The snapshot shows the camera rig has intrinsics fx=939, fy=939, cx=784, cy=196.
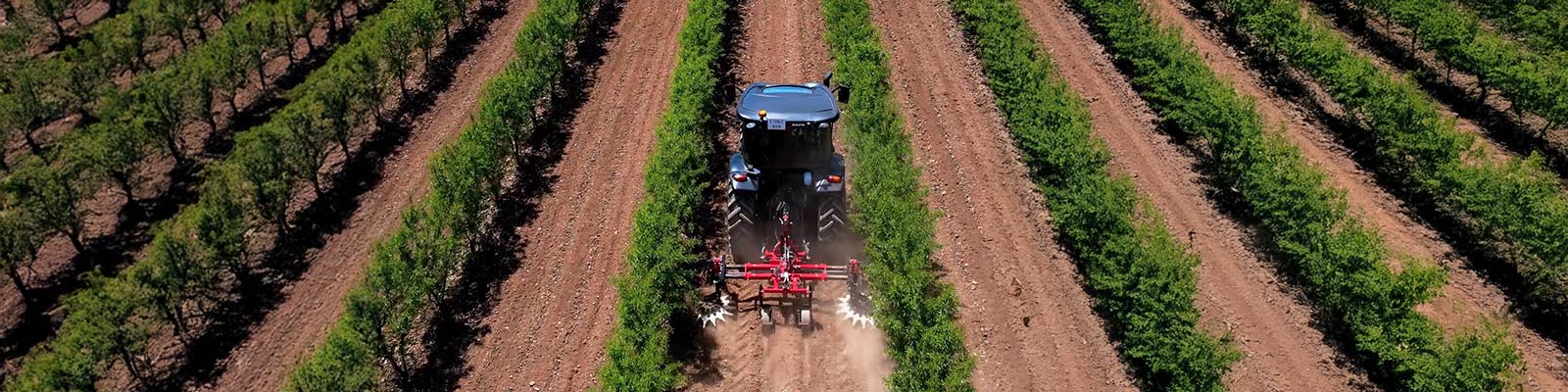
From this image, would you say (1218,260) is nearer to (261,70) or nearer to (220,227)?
(220,227)

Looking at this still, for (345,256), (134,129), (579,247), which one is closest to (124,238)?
(134,129)

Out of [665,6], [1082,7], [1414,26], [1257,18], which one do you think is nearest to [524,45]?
[665,6]

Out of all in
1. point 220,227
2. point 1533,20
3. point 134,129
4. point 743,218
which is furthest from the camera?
point 1533,20

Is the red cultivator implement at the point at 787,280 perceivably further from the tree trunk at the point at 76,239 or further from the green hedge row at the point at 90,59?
the green hedge row at the point at 90,59

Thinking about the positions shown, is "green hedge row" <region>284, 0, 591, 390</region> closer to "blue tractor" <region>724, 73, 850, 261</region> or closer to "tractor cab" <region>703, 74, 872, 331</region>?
"tractor cab" <region>703, 74, 872, 331</region>

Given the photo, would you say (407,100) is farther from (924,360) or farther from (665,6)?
(924,360)
